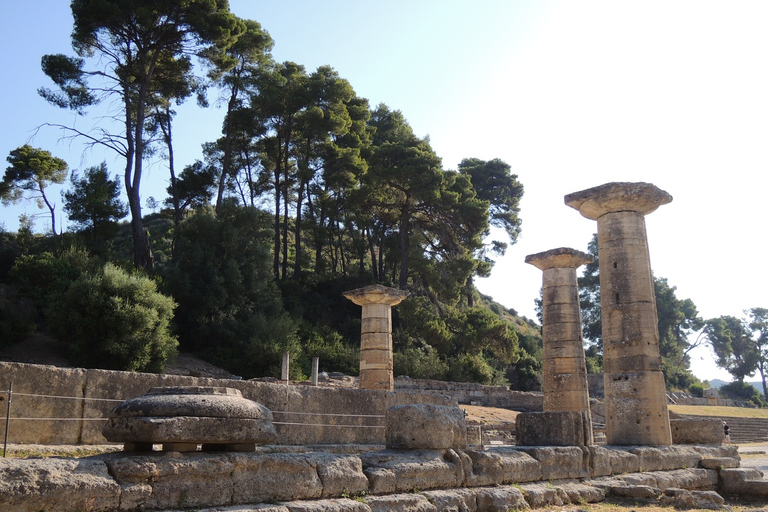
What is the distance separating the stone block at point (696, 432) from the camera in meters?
11.0

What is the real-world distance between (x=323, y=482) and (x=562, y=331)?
9951mm

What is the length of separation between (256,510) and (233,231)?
22.8 metres

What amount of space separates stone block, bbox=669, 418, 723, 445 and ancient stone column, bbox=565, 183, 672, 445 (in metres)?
1.26

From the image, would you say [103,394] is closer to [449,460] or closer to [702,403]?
[449,460]

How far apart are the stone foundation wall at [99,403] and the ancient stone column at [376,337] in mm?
5676

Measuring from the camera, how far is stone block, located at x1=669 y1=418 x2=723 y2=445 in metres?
11.0

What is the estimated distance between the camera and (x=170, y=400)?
489cm

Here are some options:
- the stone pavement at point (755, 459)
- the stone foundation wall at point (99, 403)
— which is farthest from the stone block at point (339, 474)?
the stone pavement at point (755, 459)

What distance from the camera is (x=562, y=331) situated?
14320 millimetres

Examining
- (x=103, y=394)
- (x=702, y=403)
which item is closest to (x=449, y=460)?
(x=103, y=394)

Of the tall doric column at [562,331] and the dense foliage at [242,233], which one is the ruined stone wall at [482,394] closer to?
the dense foliage at [242,233]

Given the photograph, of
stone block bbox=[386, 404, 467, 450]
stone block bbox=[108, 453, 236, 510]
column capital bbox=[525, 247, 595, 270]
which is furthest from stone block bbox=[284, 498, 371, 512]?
column capital bbox=[525, 247, 595, 270]

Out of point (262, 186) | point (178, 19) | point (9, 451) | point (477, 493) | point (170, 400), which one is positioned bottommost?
point (477, 493)

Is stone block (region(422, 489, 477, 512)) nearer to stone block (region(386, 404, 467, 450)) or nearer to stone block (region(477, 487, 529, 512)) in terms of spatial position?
stone block (region(477, 487, 529, 512))
